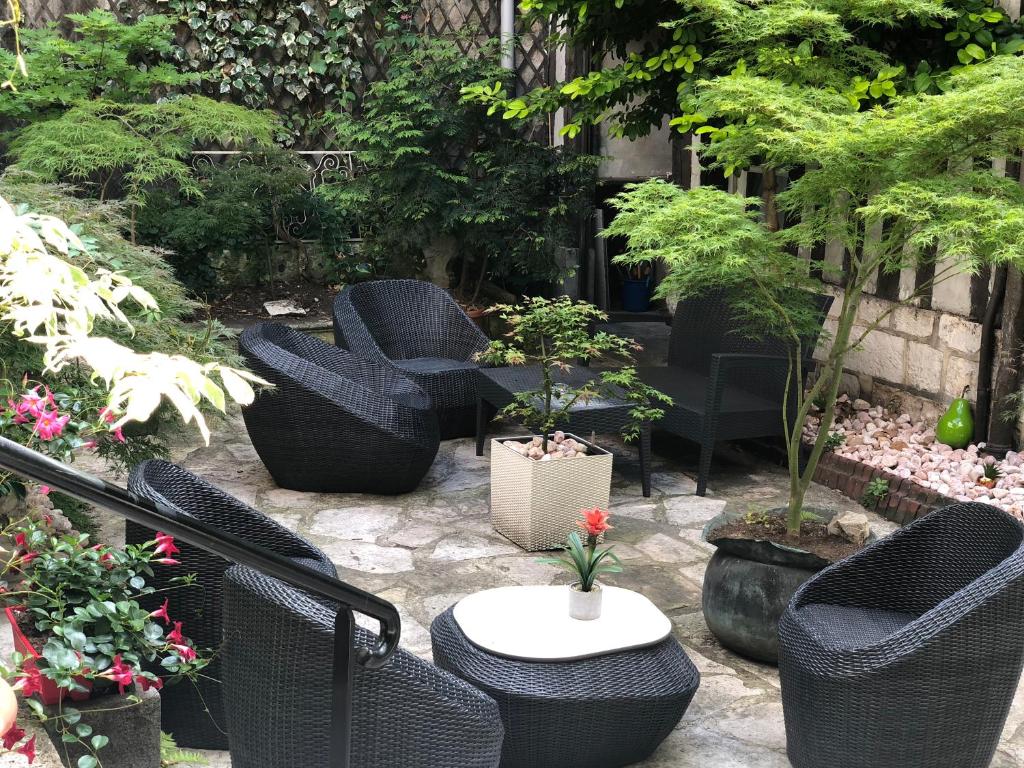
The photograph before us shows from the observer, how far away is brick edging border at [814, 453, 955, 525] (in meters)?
5.23

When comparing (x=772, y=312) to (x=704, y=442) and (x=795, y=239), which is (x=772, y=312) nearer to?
(x=795, y=239)

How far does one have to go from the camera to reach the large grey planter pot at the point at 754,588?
385 centimetres

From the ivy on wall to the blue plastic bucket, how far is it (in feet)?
8.37

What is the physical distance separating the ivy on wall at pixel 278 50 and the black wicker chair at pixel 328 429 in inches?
151

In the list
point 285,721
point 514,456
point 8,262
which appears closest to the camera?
point 8,262

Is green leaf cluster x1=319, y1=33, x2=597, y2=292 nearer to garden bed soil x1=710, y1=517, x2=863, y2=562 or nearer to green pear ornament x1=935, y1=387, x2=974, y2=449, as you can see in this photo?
green pear ornament x1=935, y1=387, x2=974, y2=449

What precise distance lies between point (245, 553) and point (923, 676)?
1.96 metres

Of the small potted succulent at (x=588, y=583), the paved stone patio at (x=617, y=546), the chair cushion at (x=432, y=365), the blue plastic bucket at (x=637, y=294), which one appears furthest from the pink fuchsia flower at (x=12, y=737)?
the blue plastic bucket at (x=637, y=294)

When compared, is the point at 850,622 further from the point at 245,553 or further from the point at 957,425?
the point at 957,425

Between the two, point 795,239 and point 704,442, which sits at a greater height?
point 795,239

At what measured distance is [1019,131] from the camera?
11.8ft

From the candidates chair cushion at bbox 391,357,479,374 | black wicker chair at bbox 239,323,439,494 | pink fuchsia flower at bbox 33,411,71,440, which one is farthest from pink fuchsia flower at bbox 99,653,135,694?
chair cushion at bbox 391,357,479,374

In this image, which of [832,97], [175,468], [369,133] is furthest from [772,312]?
[369,133]

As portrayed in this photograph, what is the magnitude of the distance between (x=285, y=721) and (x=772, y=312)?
2.49 m
